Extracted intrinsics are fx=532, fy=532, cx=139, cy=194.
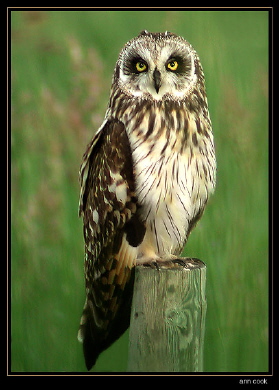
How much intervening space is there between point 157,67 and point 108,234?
0.55m

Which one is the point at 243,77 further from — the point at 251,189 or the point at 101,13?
the point at 101,13

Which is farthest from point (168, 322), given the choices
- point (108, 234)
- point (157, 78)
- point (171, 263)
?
point (157, 78)

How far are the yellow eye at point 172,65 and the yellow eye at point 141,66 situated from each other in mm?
77

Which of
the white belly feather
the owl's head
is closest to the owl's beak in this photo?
the owl's head

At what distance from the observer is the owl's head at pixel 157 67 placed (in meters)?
1.67

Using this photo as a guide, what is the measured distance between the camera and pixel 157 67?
1669mm

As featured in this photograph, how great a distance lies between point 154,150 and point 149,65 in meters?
0.27

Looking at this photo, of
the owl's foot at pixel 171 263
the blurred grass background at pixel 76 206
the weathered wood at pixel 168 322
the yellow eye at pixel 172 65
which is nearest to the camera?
the weathered wood at pixel 168 322

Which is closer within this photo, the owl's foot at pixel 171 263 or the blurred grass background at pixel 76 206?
the owl's foot at pixel 171 263

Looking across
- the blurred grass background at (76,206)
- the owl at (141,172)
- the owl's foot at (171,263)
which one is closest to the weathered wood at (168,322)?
the owl's foot at (171,263)

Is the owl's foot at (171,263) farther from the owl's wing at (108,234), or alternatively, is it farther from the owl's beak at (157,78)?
the owl's beak at (157,78)

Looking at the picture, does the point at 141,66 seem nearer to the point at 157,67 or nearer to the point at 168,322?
the point at 157,67
